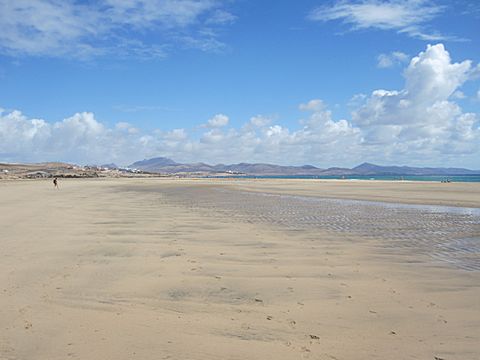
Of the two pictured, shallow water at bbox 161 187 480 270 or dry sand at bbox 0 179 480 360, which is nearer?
dry sand at bbox 0 179 480 360

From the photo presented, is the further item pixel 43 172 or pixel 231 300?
pixel 43 172

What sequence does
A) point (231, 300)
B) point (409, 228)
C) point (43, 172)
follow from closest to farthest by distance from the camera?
point (231, 300) → point (409, 228) → point (43, 172)

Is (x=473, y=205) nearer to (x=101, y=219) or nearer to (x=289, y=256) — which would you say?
(x=289, y=256)

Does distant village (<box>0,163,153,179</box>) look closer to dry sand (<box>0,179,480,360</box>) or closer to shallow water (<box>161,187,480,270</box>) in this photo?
shallow water (<box>161,187,480,270</box>)

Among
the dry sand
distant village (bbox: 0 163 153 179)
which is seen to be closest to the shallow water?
the dry sand

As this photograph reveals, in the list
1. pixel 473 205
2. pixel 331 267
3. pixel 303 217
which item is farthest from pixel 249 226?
pixel 473 205

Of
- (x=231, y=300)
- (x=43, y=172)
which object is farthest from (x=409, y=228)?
(x=43, y=172)

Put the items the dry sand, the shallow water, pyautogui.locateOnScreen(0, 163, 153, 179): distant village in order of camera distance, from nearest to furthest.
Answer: the dry sand → the shallow water → pyautogui.locateOnScreen(0, 163, 153, 179): distant village

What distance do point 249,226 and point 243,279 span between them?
691 cm

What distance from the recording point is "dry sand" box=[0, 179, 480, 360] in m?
4.38

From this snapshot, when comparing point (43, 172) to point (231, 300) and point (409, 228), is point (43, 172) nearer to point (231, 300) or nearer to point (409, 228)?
point (409, 228)

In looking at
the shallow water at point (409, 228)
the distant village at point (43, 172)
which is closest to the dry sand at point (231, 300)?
the shallow water at point (409, 228)

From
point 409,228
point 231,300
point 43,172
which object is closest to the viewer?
point 231,300

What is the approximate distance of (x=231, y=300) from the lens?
6.01 metres
